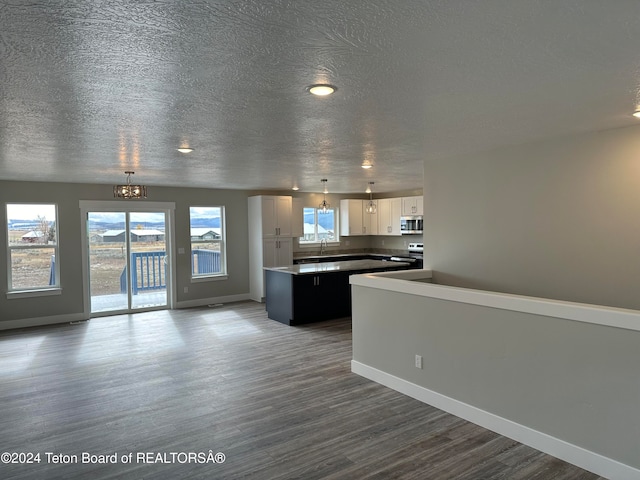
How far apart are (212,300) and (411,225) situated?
445 centimetres

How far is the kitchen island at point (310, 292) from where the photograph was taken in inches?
267

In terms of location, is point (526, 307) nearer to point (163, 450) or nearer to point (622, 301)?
point (622, 301)

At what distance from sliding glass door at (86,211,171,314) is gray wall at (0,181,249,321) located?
0.85 ft

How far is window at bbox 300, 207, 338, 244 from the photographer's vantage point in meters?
10.2

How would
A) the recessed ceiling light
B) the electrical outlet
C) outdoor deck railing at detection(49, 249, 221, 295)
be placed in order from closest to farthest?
the recessed ceiling light, the electrical outlet, outdoor deck railing at detection(49, 249, 221, 295)

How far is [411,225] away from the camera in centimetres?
936

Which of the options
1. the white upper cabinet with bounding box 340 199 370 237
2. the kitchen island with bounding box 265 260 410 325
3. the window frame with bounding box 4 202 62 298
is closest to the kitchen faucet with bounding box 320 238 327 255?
the white upper cabinet with bounding box 340 199 370 237

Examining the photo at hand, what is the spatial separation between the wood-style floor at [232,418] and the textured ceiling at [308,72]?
2299 mm

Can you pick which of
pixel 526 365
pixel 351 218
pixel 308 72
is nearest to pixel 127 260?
pixel 351 218

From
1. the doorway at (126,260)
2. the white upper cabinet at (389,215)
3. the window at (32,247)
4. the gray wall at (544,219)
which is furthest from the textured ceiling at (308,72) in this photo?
the white upper cabinet at (389,215)

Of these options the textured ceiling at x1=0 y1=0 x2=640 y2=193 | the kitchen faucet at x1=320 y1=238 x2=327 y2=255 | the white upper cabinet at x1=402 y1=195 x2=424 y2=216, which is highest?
the textured ceiling at x1=0 y1=0 x2=640 y2=193

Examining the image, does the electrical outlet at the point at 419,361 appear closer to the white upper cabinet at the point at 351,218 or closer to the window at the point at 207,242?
the window at the point at 207,242

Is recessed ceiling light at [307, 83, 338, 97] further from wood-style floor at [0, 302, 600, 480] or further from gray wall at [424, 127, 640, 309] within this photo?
gray wall at [424, 127, 640, 309]

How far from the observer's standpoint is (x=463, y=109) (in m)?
2.86
